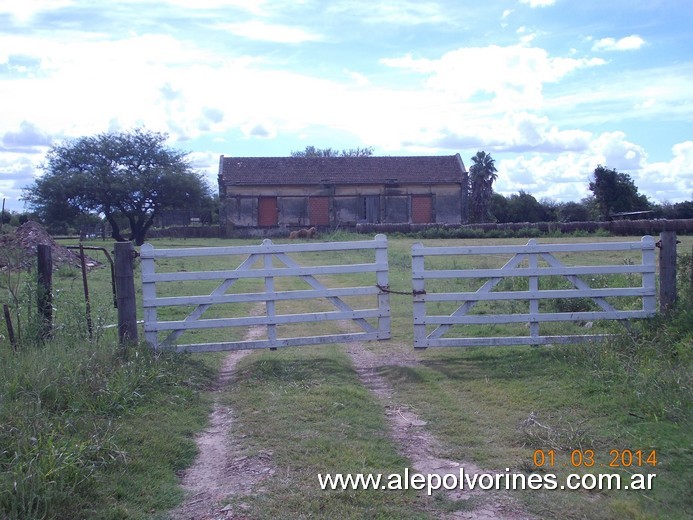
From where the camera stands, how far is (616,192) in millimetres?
30516

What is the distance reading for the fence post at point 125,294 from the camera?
8.73 m

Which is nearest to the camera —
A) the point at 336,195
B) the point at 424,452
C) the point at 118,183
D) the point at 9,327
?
the point at 424,452

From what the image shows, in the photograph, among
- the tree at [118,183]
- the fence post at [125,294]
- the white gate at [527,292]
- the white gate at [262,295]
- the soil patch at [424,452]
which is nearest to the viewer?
the soil patch at [424,452]

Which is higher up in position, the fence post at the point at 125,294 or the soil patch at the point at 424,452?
the fence post at the point at 125,294

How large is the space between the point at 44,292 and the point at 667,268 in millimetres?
8221

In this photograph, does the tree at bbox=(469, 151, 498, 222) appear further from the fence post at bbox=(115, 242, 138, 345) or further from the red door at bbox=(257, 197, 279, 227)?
the fence post at bbox=(115, 242, 138, 345)

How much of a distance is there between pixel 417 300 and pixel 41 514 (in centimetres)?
593

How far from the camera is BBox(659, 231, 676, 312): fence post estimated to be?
31.9ft

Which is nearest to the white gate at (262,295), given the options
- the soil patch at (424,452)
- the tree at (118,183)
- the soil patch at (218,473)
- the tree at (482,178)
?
the soil patch at (424,452)

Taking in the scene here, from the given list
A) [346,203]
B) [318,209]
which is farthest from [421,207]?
[318,209]
